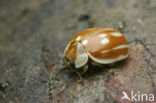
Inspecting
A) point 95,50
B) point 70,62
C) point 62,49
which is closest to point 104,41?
point 95,50

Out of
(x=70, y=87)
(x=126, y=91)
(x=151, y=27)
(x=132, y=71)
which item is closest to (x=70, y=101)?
(x=70, y=87)

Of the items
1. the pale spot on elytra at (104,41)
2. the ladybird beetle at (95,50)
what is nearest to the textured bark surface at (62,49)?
the ladybird beetle at (95,50)

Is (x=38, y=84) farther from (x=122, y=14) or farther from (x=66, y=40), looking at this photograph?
(x=122, y=14)

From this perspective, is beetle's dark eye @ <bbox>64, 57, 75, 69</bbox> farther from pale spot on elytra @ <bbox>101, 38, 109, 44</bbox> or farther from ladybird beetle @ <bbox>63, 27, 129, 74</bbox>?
pale spot on elytra @ <bbox>101, 38, 109, 44</bbox>

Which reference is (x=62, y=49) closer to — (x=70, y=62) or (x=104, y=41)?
(x=70, y=62)

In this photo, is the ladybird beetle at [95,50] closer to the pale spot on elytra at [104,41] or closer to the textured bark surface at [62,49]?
the pale spot on elytra at [104,41]

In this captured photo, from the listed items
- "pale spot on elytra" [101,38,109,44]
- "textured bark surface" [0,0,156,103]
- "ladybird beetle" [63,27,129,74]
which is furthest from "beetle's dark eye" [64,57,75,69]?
"pale spot on elytra" [101,38,109,44]
